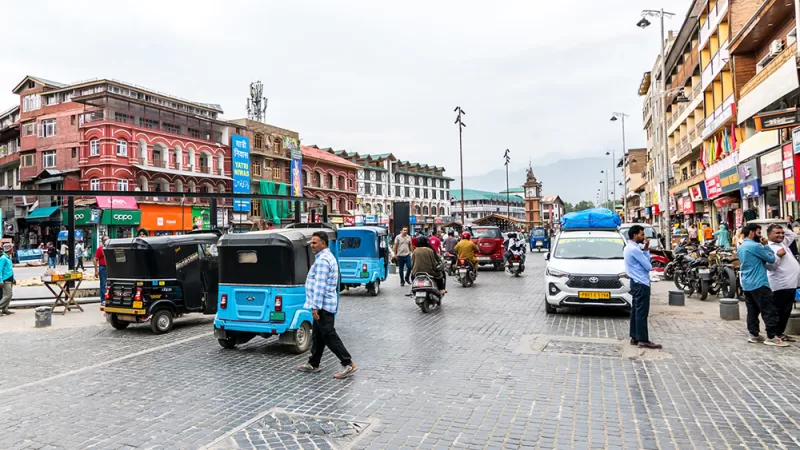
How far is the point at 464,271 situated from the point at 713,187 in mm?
18688

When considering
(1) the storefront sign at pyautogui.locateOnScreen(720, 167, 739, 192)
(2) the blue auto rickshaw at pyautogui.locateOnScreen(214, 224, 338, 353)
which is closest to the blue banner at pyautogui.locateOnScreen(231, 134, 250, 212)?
(1) the storefront sign at pyautogui.locateOnScreen(720, 167, 739, 192)

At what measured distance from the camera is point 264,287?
7.85 metres

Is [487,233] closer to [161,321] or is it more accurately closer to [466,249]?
[466,249]

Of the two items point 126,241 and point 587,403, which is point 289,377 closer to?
point 587,403

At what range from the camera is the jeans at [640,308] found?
25.3 ft

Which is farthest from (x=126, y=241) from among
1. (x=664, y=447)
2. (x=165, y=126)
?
(x=165, y=126)

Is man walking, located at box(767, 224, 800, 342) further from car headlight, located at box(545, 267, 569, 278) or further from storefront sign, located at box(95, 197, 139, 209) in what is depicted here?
storefront sign, located at box(95, 197, 139, 209)

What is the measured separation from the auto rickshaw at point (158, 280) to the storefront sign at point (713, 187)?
25.4 m

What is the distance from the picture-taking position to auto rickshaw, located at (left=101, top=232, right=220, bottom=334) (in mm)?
9789

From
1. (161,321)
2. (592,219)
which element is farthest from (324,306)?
(592,219)

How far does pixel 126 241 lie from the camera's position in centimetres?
1000

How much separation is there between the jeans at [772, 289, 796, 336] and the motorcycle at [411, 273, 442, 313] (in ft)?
20.2

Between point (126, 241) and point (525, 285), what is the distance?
11648mm

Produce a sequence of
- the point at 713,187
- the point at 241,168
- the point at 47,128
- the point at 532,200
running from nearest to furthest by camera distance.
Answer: the point at 713,187, the point at 47,128, the point at 241,168, the point at 532,200
